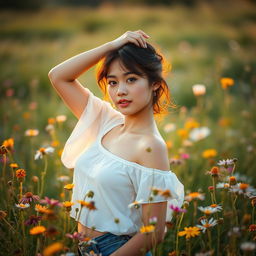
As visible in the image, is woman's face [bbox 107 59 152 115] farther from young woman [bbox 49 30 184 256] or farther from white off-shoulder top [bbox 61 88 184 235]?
white off-shoulder top [bbox 61 88 184 235]

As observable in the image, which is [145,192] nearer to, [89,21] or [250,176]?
[250,176]

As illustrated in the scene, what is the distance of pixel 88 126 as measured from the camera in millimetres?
2047

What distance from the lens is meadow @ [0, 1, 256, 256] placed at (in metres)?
1.76

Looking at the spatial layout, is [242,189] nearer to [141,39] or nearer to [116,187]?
[116,187]

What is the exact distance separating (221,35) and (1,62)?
14.8ft

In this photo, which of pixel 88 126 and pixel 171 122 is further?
pixel 171 122

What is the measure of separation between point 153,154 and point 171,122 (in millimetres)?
2531

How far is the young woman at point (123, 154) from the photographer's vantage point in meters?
1.67

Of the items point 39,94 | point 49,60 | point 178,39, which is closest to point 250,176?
point 39,94

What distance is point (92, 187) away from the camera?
177 centimetres

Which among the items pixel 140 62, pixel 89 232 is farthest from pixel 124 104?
pixel 89 232

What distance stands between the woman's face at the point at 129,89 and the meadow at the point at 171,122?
43 centimetres

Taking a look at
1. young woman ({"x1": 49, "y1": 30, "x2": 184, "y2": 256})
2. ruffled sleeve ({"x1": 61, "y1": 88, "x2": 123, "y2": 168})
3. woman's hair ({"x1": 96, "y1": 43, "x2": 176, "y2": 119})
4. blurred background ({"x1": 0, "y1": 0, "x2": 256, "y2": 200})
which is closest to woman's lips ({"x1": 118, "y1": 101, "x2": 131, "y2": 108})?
young woman ({"x1": 49, "y1": 30, "x2": 184, "y2": 256})

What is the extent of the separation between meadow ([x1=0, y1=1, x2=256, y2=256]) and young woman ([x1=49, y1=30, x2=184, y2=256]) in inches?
4.3
